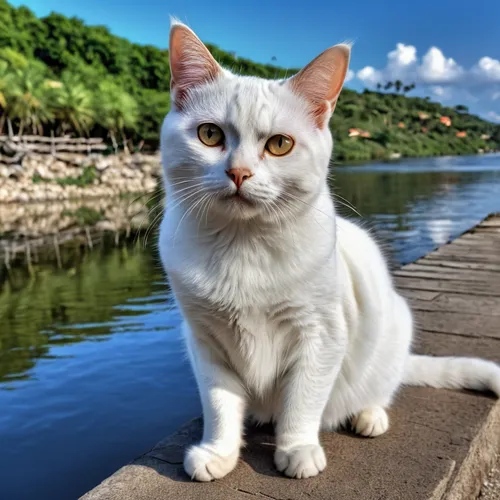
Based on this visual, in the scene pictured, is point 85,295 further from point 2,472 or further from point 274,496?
point 274,496

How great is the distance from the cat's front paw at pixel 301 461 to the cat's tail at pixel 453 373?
798 millimetres

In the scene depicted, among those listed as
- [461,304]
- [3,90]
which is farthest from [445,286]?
[3,90]

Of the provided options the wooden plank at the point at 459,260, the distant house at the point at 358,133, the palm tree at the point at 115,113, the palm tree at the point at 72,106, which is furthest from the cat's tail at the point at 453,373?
the distant house at the point at 358,133

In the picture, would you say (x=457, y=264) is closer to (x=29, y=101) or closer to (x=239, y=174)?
(x=239, y=174)


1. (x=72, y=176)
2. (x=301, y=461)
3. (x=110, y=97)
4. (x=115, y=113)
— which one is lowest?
(x=72, y=176)

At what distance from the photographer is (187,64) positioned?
1.77 metres

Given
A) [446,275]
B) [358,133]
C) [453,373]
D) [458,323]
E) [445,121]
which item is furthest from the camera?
[445,121]

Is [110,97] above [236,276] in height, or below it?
above

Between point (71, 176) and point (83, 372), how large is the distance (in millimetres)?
23010

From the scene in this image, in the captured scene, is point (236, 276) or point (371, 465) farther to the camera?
point (371, 465)

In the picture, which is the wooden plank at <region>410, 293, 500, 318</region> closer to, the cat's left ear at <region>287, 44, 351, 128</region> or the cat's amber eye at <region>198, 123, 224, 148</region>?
the cat's left ear at <region>287, 44, 351, 128</region>

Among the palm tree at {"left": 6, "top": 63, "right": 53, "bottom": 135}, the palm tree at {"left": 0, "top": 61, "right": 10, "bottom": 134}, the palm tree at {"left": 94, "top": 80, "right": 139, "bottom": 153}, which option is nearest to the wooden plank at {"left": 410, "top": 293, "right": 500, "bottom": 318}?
the palm tree at {"left": 0, "top": 61, "right": 10, "bottom": 134}

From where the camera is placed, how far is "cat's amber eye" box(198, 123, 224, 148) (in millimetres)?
1616

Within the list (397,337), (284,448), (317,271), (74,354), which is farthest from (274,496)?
(74,354)
